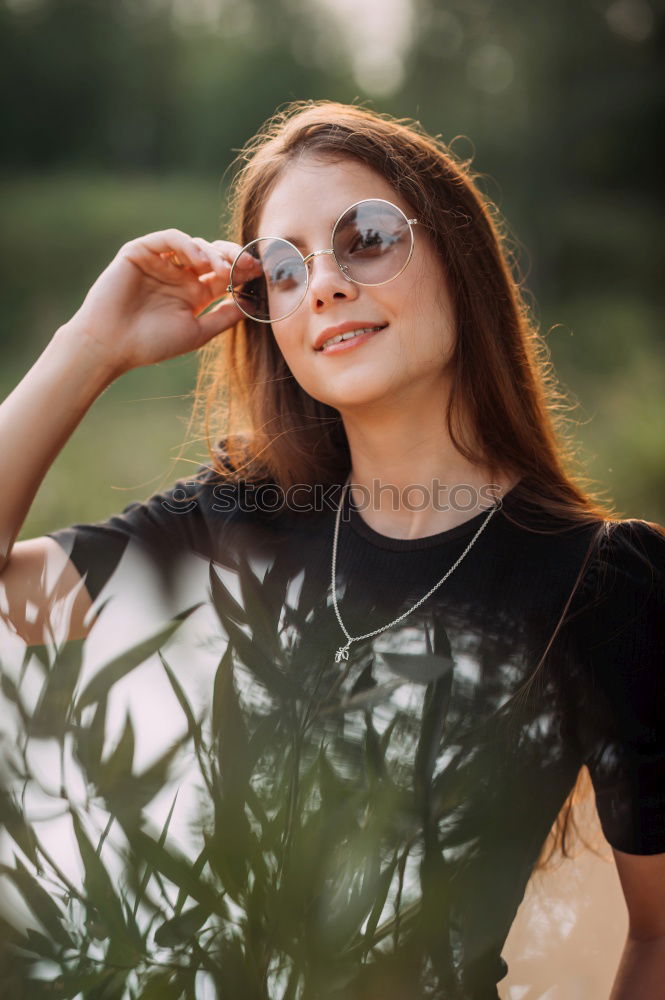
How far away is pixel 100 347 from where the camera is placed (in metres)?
1.56

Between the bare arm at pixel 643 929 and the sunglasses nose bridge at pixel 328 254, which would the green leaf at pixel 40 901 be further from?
the sunglasses nose bridge at pixel 328 254

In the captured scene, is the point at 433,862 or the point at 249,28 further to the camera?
the point at 249,28

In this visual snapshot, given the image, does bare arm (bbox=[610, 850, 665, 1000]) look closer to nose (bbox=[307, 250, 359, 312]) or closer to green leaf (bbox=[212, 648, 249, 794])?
green leaf (bbox=[212, 648, 249, 794])

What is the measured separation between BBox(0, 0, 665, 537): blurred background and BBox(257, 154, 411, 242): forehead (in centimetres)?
793

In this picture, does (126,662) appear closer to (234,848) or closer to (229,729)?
(229,729)

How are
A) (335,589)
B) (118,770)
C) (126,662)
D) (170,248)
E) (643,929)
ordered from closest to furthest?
(118,770)
(126,662)
(643,929)
(335,589)
(170,248)

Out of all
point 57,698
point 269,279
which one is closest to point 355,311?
point 269,279

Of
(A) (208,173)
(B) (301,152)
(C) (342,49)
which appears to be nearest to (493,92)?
(C) (342,49)

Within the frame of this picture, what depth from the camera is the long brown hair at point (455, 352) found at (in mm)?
1488

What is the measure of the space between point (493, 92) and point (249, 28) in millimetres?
4305

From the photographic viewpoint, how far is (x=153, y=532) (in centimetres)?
158

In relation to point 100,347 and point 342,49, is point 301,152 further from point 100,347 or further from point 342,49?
point 342,49

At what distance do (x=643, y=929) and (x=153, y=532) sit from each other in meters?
0.95

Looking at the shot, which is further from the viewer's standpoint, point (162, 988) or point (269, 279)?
point (269, 279)
